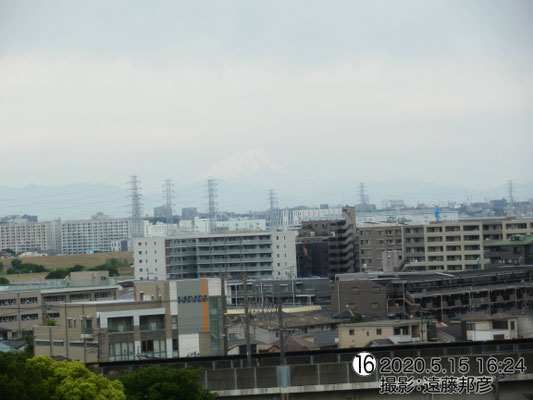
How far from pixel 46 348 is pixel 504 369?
7.60 meters

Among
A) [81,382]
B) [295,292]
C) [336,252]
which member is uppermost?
[81,382]

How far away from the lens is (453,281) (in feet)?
67.7

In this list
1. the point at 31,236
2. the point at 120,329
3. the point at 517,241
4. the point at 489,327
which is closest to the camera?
the point at 120,329

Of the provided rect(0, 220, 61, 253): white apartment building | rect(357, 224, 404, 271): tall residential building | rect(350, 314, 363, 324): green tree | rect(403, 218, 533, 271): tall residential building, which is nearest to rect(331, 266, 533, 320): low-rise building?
rect(350, 314, 363, 324): green tree

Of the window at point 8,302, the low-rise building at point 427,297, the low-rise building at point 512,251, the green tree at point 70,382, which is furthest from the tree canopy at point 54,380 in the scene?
the low-rise building at point 512,251

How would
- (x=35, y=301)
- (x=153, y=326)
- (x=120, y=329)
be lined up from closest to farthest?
1. (x=120, y=329)
2. (x=153, y=326)
3. (x=35, y=301)

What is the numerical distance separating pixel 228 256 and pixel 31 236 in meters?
70.5

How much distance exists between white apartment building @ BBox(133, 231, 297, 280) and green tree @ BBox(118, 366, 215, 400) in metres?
23.4

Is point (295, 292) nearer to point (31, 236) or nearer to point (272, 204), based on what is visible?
point (272, 204)

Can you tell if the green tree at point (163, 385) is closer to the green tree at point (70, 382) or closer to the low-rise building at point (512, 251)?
the green tree at point (70, 382)

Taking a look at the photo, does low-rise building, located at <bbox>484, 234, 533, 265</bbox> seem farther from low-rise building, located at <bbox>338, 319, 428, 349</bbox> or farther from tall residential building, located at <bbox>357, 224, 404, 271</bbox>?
low-rise building, located at <bbox>338, 319, 428, 349</bbox>

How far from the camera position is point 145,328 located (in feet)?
43.6

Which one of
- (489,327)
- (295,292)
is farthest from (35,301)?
(489,327)

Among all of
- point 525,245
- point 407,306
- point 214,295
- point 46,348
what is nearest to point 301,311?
point 407,306
